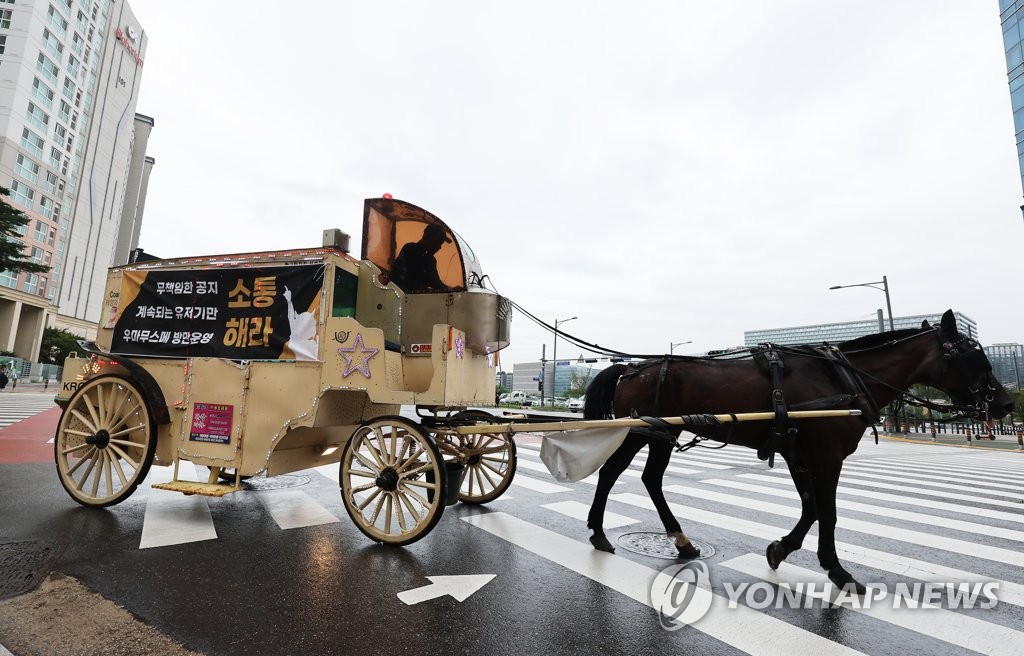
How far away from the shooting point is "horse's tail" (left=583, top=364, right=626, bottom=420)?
5082 millimetres

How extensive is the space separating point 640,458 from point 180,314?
9281mm

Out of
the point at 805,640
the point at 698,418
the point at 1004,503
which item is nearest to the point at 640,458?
the point at 1004,503

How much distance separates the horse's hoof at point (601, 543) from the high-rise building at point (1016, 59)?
4115cm

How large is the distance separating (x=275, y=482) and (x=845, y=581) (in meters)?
6.72

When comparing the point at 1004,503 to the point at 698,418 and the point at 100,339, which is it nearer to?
the point at 698,418

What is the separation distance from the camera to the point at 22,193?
4700cm

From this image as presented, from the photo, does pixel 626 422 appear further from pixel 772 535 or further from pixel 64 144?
pixel 64 144

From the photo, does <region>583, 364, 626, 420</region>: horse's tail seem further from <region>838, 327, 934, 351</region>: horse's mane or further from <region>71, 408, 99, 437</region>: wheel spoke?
<region>71, 408, 99, 437</region>: wheel spoke

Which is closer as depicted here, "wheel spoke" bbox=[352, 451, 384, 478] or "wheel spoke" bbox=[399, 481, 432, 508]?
"wheel spoke" bbox=[399, 481, 432, 508]

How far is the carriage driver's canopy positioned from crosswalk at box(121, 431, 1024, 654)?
2672mm

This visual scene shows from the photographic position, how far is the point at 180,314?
542cm

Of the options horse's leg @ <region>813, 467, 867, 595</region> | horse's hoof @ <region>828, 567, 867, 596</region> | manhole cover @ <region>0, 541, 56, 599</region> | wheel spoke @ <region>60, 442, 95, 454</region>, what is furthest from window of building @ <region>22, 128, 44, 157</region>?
horse's hoof @ <region>828, 567, 867, 596</region>

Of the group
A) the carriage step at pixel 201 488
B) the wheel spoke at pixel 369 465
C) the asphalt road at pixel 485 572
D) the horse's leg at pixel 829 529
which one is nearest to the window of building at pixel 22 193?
the asphalt road at pixel 485 572

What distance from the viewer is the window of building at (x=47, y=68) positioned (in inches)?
1929
